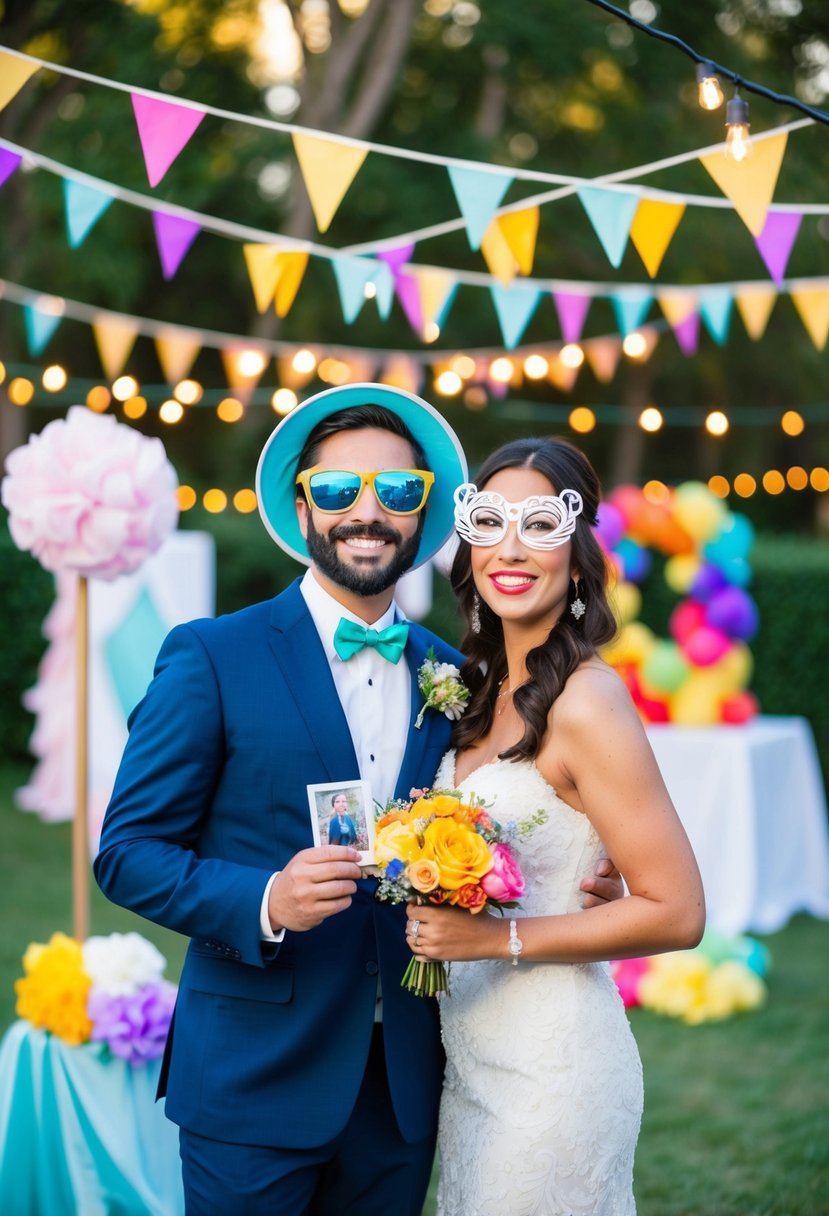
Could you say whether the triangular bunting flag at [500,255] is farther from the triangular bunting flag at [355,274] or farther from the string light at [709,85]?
the string light at [709,85]

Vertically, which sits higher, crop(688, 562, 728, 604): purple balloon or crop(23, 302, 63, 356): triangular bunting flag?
crop(23, 302, 63, 356): triangular bunting flag

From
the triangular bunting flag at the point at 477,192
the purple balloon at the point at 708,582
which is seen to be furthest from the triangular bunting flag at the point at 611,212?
the purple balloon at the point at 708,582

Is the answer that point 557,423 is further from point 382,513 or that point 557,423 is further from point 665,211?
point 382,513

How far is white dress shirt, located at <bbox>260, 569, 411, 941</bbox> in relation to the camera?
2.74 m

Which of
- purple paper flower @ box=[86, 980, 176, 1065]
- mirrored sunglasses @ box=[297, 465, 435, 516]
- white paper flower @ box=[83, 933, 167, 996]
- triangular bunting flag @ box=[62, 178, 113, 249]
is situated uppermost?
triangular bunting flag @ box=[62, 178, 113, 249]

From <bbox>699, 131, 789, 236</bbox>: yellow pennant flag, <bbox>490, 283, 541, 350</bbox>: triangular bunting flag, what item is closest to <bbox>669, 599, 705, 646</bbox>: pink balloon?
<bbox>490, 283, 541, 350</bbox>: triangular bunting flag

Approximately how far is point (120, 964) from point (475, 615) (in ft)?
5.44

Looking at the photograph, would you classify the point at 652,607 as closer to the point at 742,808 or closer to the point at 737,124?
the point at 742,808

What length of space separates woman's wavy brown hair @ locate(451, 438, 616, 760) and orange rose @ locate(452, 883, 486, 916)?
467 millimetres

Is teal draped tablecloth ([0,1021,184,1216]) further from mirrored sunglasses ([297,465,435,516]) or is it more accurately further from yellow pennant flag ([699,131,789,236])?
yellow pennant flag ([699,131,789,236])

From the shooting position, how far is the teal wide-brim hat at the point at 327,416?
2926 millimetres

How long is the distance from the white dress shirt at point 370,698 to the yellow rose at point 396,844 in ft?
1.28

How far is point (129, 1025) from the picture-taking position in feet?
12.3

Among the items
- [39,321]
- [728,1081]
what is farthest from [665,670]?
[39,321]
